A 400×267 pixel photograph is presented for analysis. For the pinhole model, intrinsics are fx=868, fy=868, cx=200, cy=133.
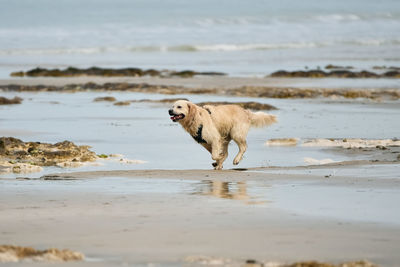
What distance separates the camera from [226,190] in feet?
32.3

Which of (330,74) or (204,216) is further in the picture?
(330,74)

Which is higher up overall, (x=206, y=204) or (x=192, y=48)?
(x=192, y=48)

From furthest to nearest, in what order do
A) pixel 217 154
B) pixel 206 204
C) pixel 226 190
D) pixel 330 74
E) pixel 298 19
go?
pixel 298 19 < pixel 330 74 < pixel 217 154 < pixel 226 190 < pixel 206 204

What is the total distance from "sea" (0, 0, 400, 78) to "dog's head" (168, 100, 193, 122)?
20850 mm

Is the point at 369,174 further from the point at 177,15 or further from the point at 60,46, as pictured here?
the point at 177,15

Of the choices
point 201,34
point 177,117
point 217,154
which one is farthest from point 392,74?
point 201,34

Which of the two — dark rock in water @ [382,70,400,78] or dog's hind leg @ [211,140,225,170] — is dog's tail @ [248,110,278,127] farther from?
dark rock in water @ [382,70,400,78]

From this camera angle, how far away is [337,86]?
2767 centimetres

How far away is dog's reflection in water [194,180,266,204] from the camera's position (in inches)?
363

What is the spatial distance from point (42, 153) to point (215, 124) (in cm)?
267

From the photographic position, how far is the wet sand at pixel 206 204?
6609 mm

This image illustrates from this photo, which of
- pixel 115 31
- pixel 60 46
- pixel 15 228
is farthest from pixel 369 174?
pixel 115 31

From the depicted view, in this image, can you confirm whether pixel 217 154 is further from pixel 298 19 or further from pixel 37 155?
pixel 298 19

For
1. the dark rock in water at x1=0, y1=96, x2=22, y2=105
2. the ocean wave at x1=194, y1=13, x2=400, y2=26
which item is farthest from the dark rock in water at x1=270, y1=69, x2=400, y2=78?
the ocean wave at x1=194, y1=13, x2=400, y2=26
